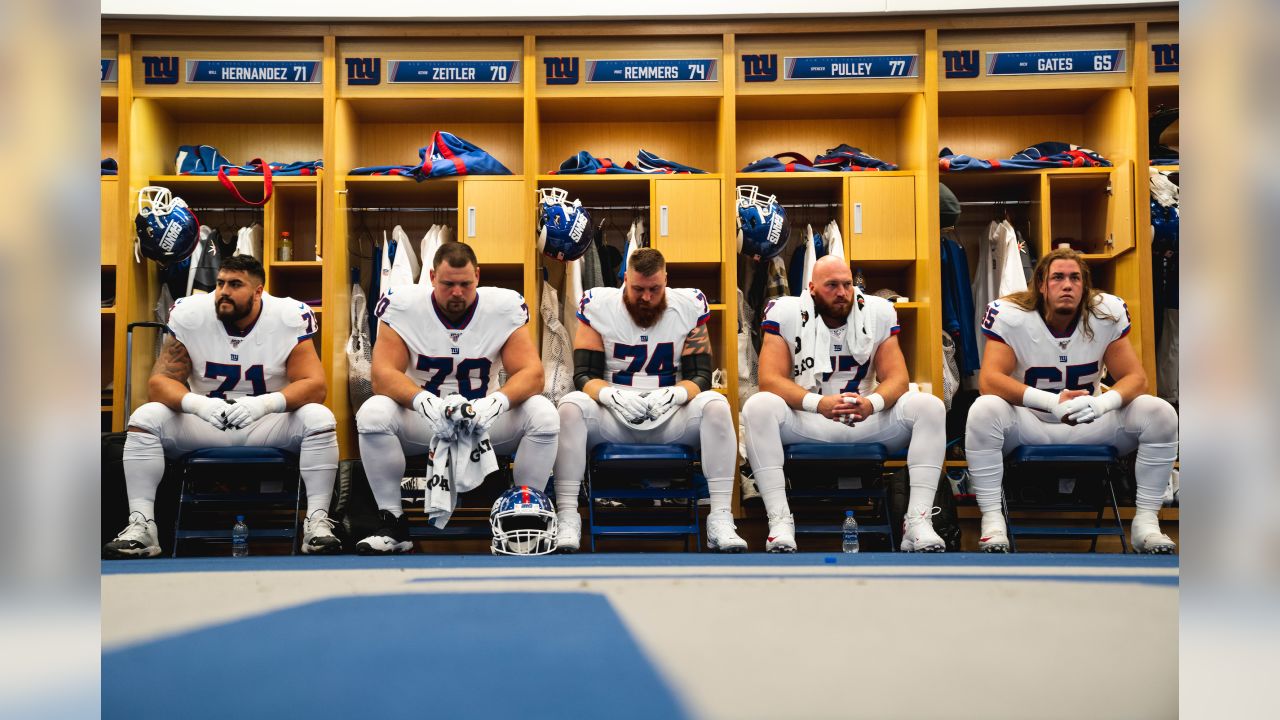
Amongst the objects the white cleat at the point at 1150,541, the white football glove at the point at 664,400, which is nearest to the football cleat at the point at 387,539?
the white football glove at the point at 664,400

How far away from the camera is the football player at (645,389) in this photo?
3.37m

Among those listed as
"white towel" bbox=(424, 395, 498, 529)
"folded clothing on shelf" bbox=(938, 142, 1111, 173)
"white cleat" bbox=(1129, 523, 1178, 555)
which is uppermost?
"folded clothing on shelf" bbox=(938, 142, 1111, 173)

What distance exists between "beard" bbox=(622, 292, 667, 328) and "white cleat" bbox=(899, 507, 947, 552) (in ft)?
3.58

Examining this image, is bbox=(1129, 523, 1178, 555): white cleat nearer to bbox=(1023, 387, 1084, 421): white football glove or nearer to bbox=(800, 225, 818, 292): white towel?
bbox=(1023, 387, 1084, 421): white football glove

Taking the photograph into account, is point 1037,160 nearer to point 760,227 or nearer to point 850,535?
point 760,227

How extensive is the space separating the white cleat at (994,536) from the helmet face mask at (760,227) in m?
1.62

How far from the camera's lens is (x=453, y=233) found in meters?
4.79

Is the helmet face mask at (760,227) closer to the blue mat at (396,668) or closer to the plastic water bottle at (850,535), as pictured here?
the plastic water bottle at (850,535)

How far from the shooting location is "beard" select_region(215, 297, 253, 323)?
3.64 metres

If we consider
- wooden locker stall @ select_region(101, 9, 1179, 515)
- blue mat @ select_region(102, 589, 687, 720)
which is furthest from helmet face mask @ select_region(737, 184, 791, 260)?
blue mat @ select_region(102, 589, 687, 720)

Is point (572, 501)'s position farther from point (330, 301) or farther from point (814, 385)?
point (330, 301)
